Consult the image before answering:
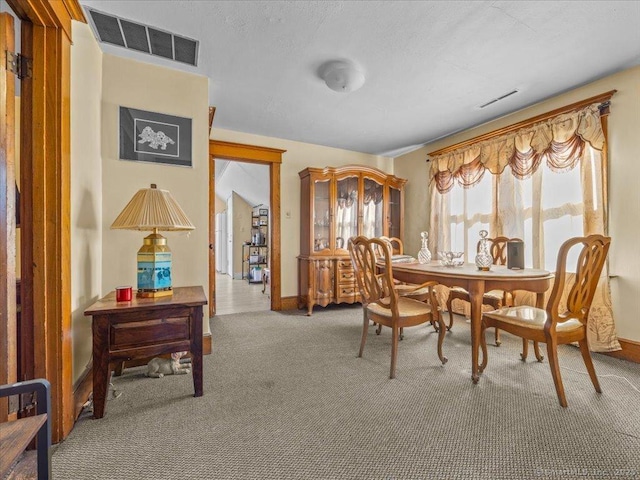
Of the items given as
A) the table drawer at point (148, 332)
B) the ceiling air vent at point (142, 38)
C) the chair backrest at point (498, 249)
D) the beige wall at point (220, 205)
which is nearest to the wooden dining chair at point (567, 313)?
the chair backrest at point (498, 249)

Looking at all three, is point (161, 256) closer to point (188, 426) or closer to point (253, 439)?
point (188, 426)

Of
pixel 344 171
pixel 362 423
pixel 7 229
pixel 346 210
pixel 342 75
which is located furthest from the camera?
pixel 346 210

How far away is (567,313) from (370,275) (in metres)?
1.22

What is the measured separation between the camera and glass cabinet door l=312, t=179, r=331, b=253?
13.1 ft

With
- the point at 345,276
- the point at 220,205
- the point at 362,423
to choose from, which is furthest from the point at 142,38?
the point at 220,205

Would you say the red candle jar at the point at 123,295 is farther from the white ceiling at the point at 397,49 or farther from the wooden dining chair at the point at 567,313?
the wooden dining chair at the point at 567,313

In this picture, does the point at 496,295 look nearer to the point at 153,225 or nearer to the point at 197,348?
the point at 197,348

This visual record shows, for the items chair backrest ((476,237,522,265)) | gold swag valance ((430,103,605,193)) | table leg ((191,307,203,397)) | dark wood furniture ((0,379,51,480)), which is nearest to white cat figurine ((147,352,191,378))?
table leg ((191,307,203,397))

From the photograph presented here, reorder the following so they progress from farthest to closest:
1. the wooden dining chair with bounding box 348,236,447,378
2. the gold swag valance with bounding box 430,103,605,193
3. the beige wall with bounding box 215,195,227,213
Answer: the beige wall with bounding box 215,195,227,213
the gold swag valance with bounding box 430,103,605,193
the wooden dining chair with bounding box 348,236,447,378

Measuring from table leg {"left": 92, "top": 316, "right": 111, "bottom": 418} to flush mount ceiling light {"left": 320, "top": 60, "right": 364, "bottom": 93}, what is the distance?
2.30 meters

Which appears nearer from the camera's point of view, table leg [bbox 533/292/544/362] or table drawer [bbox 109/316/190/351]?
table drawer [bbox 109/316/190/351]

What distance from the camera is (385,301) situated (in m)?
2.20

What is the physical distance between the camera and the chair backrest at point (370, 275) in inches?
80.4

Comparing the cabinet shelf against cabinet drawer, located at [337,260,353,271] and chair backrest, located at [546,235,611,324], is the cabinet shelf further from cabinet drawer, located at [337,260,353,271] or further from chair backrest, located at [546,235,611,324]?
chair backrest, located at [546,235,611,324]
